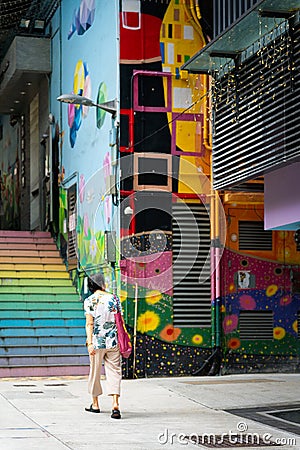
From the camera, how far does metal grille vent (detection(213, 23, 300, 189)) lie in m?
10.5

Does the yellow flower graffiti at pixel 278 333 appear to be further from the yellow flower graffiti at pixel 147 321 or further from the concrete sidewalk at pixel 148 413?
the yellow flower graffiti at pixel 147 321

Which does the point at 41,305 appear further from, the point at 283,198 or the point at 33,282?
the point at 283,198

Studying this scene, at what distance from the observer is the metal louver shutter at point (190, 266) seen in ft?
50.7

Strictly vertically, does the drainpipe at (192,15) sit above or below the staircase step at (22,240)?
above

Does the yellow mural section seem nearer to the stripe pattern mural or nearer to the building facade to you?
the building facade

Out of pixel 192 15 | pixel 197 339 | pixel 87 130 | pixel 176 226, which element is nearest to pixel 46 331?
pixel 197 339

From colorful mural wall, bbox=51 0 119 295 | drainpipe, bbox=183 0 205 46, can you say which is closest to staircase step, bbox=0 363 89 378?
colorful mural wall, bbox=51 0 119 295

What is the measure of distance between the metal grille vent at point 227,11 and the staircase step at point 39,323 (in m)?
6.91

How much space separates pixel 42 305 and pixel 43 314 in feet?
1.43

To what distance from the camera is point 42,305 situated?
17.5 meters

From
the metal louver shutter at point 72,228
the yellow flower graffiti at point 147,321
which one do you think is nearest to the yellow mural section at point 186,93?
the yellow flower graffiti at point 147,321

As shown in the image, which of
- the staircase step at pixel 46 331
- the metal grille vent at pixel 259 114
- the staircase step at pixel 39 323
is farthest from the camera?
the staircase step at pixel 39 323

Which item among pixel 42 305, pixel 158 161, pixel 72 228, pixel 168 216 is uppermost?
pixel 158 161

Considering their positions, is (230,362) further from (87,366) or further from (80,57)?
(80,57)
